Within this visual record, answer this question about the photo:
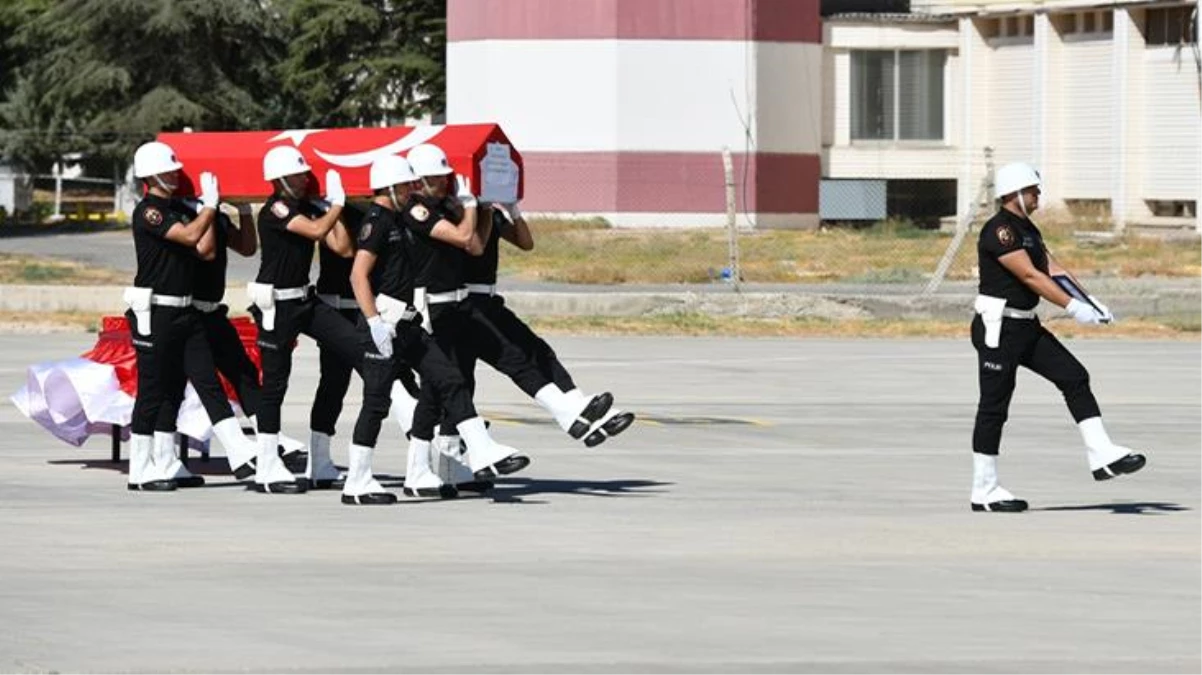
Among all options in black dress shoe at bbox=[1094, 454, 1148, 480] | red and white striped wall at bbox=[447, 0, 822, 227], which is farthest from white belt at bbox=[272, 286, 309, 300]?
red and white striped wall at bbox=[447, 0, 822, 227]

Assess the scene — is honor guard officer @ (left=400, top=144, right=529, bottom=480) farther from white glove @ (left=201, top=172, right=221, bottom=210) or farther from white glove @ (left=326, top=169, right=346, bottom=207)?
white glove @ (left=201, top=172, right=221, bottom=210)

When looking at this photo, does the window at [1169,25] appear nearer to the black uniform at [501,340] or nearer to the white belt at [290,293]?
the black uniform at [501,340]

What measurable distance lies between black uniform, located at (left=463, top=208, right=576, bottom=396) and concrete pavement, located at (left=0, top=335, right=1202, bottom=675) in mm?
717

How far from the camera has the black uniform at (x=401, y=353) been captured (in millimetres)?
16281

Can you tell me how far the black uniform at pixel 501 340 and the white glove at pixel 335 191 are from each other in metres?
0.79

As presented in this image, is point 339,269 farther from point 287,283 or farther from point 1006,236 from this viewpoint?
point 1006,236

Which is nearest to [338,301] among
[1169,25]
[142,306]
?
[142,306]

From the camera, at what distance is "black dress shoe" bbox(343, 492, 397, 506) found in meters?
16.4

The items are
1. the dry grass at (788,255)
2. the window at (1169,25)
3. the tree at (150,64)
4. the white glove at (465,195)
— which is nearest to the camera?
the white glove at (465,195)

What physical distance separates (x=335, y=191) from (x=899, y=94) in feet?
148

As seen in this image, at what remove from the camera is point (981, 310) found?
1605 cm

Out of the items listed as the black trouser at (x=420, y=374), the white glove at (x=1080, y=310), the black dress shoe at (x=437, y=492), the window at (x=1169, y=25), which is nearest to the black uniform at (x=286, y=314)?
the black trouser at (x=420, y=374)

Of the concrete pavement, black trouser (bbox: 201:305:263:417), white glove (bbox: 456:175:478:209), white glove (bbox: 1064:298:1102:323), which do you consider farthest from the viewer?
black trouser (bbox: 201:305:263:417)

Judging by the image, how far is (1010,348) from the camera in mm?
15984
